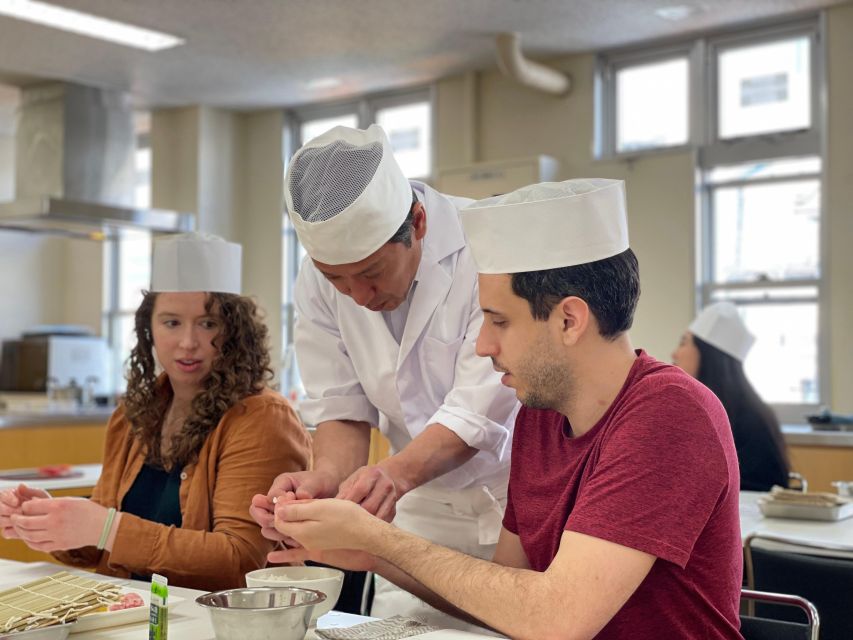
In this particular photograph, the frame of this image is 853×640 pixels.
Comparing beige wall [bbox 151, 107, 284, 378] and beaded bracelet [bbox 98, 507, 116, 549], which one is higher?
beige wall [bbox 151, 107, 284, 378]

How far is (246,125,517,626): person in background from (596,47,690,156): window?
409cm

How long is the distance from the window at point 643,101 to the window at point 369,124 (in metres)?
1.26

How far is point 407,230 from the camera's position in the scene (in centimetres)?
190

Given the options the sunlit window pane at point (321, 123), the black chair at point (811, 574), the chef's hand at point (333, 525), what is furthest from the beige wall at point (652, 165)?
the chef's hand at point (333, 525)

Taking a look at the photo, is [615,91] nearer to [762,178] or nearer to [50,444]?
[762,178]

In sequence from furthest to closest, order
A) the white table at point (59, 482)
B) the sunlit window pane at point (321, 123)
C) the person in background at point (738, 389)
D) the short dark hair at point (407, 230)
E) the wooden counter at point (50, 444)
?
the sunlit window pane at point (321, 123) → the wooden counter at point (50, 444) → the person in background at point (738, 389) → the white table at point (59, 482) → the short dark hair at point (407, 230)

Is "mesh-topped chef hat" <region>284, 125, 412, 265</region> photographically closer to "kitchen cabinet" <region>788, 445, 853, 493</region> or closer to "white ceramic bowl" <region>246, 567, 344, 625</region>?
"white ceramic bowl" <region>246, 567, 344, 625</region>

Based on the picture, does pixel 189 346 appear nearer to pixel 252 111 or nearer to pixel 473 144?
pixel 473 144

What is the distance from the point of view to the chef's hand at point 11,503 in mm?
1774

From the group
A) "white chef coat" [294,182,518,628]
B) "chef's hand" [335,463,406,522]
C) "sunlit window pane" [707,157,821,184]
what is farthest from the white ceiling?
"chef's hand" [335,463,406,522]

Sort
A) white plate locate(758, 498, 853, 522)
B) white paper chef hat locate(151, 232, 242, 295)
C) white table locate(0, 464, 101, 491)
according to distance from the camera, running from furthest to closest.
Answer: white table locate(0, 464, 101, 491), white plate locate(758, 498, 853, 522), white paper chef hat locate(151, 232, 242, 295)

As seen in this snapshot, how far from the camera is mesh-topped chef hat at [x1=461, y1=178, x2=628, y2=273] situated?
1.43 meters

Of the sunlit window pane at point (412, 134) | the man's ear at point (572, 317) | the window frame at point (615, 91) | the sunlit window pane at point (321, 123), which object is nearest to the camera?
the man's ear at point (572, 317)

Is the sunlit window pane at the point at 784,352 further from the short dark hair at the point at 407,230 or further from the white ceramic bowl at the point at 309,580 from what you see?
the white ceramic bowl at the point at 309,580
